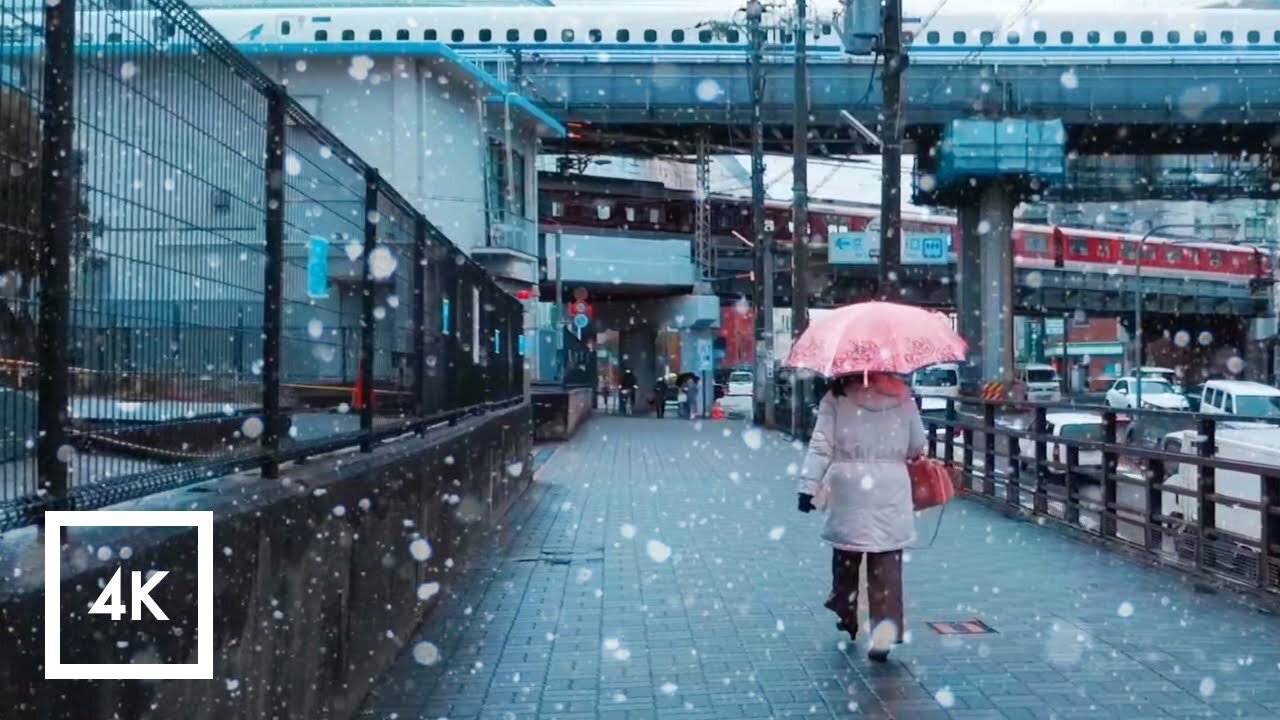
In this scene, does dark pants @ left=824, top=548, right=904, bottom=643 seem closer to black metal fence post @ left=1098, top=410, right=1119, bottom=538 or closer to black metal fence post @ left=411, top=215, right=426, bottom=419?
black metal fence post @ left=411, top=215, right=426, bottom=419

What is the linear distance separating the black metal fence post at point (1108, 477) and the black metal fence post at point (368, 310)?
267 inches

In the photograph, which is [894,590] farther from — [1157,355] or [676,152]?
[1157,355]

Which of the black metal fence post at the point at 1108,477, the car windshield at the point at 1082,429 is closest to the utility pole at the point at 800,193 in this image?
the car windshield at the point at 1082,429

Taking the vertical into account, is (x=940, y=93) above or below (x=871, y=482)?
above

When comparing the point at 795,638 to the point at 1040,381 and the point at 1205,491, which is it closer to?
the point at 1205,491

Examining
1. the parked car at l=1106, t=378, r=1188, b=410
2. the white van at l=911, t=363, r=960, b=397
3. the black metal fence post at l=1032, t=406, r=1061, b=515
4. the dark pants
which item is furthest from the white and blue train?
the dark pants

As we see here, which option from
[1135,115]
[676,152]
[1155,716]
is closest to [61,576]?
[1155,716]

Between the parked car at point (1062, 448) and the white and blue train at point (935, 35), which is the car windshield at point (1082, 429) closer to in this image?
the parked car at point (1062, 448)

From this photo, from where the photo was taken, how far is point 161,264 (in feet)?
14.1

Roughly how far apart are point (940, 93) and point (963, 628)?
39204 mm

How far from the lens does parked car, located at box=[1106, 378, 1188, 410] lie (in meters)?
45.5

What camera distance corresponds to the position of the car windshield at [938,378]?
54.0 metres

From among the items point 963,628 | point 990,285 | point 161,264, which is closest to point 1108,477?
point 963,628

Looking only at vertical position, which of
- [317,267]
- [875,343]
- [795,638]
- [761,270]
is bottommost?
[795,638]
